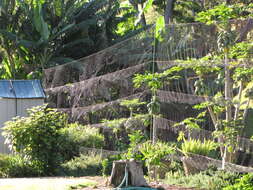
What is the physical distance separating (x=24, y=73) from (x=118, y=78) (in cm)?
828

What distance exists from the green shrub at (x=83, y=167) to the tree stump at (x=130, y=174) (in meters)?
2.74

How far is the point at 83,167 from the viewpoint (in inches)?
473

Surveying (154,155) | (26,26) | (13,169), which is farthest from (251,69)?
(26,26)

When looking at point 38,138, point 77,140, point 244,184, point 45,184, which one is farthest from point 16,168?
point 244,184

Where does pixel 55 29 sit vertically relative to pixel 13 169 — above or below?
above

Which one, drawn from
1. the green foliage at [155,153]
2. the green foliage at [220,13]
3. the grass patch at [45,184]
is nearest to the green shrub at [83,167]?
the grass patch at [45,184]

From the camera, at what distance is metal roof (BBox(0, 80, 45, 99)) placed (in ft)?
48.9

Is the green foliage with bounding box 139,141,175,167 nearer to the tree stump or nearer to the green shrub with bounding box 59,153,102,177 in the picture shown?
the tree stump

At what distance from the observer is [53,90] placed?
52.3 ft

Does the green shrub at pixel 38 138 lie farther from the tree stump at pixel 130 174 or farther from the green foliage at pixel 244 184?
the green foliage at pixel 244 184

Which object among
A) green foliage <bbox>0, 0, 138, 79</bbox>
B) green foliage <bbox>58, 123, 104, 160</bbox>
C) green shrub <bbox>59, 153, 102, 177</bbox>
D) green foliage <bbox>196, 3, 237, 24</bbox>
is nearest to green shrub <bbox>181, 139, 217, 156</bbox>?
green shrub <bbox>59, 153, 102, 177</bbox>

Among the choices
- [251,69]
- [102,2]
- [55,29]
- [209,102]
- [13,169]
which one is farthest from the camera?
[102,2]

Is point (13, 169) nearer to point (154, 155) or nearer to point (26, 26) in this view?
point (154, 155)

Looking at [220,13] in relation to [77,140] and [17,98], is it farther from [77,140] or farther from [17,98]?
[17,98]
